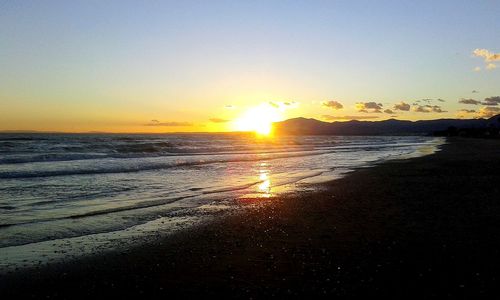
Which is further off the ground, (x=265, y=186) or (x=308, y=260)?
(x=308, y=260)

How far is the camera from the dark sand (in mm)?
7309

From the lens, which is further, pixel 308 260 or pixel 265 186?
pixel 265 186

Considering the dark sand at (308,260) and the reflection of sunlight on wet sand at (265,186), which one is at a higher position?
the dark sand at (308,260)

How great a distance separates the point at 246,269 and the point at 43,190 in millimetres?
15602

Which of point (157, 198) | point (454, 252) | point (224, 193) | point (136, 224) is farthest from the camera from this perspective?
point (224, 193)

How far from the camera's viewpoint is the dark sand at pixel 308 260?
731 centimetres

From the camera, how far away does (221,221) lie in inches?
520

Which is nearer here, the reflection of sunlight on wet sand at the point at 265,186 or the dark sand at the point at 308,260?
the dark sand at the point at 308,260

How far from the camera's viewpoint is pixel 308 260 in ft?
28.7

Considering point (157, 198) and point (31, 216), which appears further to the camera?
A: point (157, 198)

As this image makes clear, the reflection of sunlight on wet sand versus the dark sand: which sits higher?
the dark sand

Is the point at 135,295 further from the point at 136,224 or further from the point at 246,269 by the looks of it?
the point at 136,224

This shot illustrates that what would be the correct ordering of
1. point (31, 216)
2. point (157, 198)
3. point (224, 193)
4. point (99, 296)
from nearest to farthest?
1. point (99, 296)
2. point (31, 216)
3. point (157, 198)
4. point (224, 193)

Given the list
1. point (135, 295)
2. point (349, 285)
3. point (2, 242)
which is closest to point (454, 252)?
point (349, 285)
